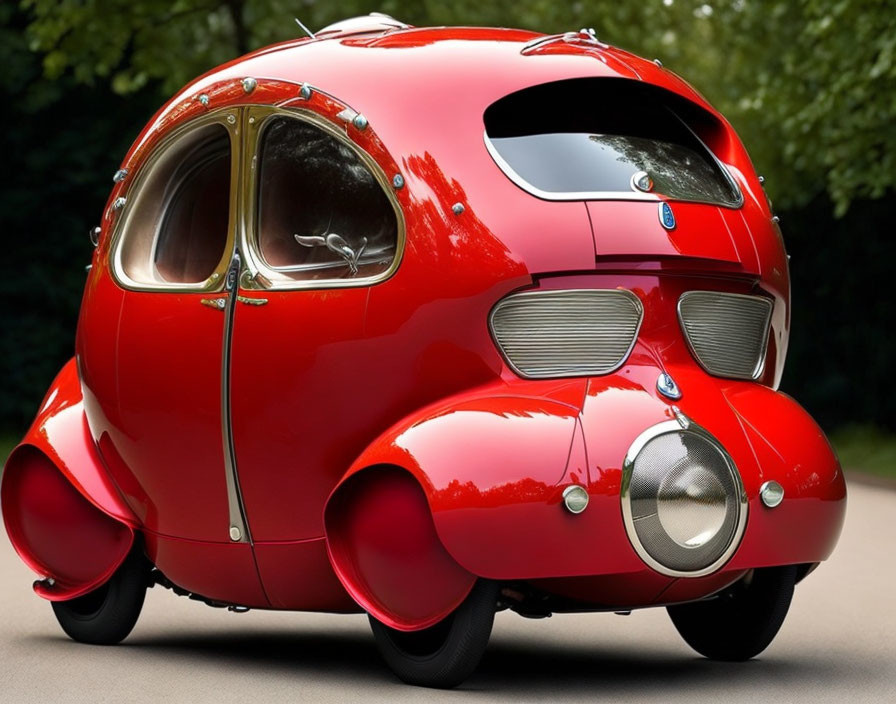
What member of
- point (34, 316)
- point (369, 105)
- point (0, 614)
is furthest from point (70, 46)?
point (369, 105)

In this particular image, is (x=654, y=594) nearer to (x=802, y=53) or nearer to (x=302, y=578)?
(x=302, y=578)

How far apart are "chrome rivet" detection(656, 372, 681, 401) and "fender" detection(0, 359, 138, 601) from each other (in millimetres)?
2198

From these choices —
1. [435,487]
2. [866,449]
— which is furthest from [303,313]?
[866,449]

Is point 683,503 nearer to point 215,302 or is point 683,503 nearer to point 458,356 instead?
point 458,356

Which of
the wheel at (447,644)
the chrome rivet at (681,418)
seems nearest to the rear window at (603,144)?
the chrome rivet at (681,418)

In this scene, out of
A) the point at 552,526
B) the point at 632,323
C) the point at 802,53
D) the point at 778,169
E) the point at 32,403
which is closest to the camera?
the point at 552,526

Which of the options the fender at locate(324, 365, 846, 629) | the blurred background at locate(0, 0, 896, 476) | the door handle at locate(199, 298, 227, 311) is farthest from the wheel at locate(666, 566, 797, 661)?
the blurred background at locate(0, 0, 896, 476)

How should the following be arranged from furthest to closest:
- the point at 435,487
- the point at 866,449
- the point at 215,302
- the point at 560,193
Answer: the point at 866,449, the point at 215,302, the point at 560,193, the point at 435,487

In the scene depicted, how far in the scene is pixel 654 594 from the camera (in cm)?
584

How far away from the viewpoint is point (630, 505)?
18.4ft

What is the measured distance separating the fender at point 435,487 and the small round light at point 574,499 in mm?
32

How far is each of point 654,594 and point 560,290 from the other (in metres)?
0.98

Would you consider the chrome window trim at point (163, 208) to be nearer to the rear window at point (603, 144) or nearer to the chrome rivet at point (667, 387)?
the rear window at point (603, 144)

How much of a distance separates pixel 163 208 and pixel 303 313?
117cm
